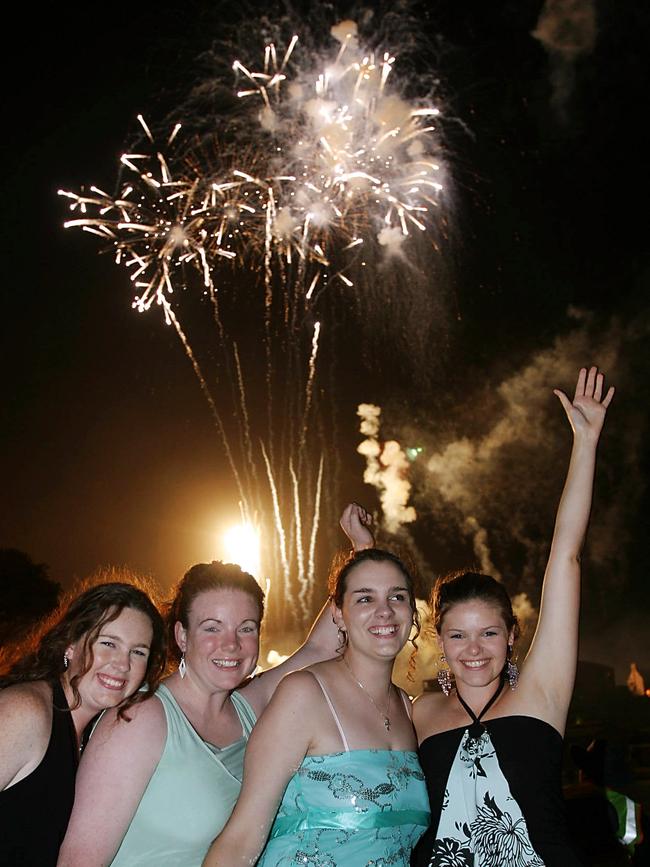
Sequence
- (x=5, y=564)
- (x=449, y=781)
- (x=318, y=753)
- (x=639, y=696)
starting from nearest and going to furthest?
(x=318, y=753) → (x=449, y=781) → (x=5, y=564) → (x=639, y=696)

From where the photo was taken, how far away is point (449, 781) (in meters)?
3.65

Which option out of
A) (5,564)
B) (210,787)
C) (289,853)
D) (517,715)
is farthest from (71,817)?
(5,564)

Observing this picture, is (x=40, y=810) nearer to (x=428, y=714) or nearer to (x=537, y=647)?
(x=428, y=714)

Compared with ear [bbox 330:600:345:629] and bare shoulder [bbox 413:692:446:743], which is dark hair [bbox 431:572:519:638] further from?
ear [bbox 330:600:345:629]

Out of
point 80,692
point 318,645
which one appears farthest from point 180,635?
point 318,645

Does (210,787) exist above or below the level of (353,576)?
below

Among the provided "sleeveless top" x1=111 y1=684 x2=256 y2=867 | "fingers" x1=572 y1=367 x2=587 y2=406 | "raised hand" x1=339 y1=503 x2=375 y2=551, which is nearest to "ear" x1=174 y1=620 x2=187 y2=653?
"sleeveless top" x1=111 y1=684 x2=256 y2=867

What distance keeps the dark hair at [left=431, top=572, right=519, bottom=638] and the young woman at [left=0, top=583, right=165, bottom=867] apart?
1470mm

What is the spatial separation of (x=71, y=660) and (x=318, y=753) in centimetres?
125

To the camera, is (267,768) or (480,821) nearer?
(267,768)

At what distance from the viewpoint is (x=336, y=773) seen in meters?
3.39

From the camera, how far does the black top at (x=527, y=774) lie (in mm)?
3370

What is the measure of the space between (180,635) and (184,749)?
0.63 m

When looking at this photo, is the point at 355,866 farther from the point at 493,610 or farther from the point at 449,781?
the point at 493,610
